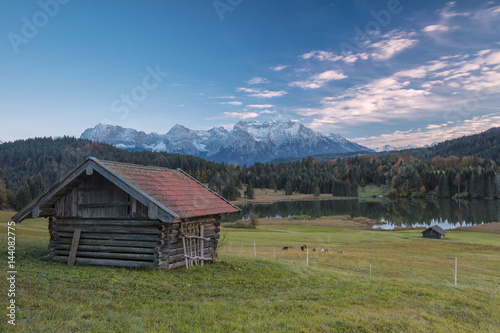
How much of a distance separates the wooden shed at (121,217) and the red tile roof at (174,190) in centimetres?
6

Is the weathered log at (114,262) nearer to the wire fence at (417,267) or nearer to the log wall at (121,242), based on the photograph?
the log wall at (121,242)

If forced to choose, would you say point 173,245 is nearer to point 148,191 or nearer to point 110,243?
point 148,191

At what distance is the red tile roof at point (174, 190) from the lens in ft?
52.7

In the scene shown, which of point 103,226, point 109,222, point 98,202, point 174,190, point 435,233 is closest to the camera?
point 109,222

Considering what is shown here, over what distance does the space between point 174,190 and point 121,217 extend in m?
3.04

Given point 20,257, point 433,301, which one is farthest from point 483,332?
point 20,257

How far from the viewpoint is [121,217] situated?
53.5ft

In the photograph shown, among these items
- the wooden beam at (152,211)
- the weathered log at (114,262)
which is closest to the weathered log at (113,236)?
the weathered log at (114,262)

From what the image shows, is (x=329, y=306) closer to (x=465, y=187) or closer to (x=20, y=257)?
(x=20, y=257)

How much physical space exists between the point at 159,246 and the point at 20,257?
7.92 meters

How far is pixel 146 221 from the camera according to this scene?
15.9 metres

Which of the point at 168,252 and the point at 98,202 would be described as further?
the point at 98,202

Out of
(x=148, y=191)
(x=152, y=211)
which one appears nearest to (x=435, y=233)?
(x=148, y=191)

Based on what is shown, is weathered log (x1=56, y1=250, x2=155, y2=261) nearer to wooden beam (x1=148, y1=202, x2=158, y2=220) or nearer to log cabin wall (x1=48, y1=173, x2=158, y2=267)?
log cabin wall (x1=48, y1=173, x2=158, y2=267)
